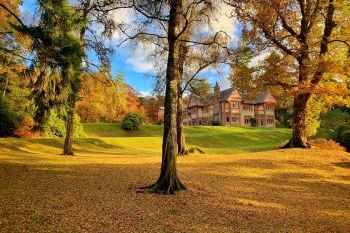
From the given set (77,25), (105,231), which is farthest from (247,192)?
(77,25)

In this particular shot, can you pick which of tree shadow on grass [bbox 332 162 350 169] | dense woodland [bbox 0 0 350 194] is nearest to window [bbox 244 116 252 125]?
dense woodland [bbox 0 0 350 194]

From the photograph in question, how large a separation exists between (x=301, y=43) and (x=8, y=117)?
2734 cm

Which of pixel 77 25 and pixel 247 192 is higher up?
pixel 77 25

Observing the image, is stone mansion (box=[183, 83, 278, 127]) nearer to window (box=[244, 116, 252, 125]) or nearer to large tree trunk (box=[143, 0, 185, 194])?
window (box=[244, 116, 252, 125])

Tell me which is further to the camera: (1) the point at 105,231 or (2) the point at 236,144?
(2) the point at 236,144

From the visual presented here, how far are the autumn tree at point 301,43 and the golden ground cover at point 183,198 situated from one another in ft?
18.8

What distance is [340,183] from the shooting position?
1936cm

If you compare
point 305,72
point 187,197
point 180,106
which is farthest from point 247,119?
point 187,197

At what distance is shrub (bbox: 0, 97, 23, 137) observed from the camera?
38688 mm

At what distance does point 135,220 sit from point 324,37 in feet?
71.1

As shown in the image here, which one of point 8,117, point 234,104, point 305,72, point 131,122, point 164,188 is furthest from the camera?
point 234,104

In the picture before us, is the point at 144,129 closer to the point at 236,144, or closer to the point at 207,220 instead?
the point at 236,144

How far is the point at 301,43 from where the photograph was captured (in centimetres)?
2708

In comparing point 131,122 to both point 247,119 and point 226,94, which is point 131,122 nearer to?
point 226,94
